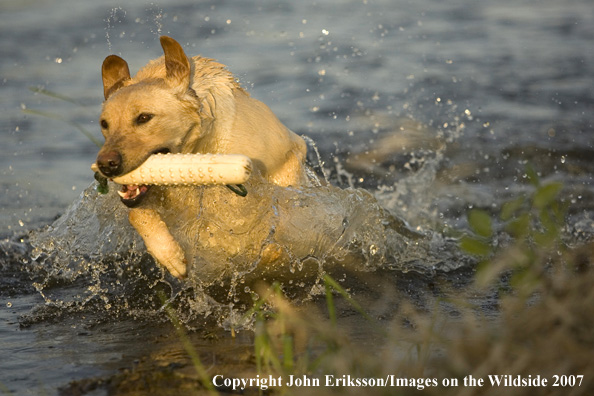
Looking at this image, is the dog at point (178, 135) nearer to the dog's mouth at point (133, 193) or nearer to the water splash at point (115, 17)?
the dog's mouth at point (133, 193)

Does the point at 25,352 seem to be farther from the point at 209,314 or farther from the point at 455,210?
the point at 455,210

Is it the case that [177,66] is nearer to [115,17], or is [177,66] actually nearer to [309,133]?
[309,133]

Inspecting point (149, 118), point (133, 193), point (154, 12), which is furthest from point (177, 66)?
point (154, 12)

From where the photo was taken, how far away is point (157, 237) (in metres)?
4.15

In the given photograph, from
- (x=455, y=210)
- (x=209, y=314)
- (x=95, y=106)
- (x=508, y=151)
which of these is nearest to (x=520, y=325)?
(x=209, y=314)

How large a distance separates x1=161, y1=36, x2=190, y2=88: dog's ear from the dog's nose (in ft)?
2.09

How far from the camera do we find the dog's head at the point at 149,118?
370cm

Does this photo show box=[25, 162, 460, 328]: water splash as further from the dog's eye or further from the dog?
the dog's eye

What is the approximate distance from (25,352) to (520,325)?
8.05 ft

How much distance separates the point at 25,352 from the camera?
378 centimetres

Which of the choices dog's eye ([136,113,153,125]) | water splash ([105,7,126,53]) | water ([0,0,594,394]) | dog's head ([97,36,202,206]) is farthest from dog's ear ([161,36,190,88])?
water splash ([105,7,126,53])

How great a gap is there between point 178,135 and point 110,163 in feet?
1.61

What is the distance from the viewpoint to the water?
14.4 ft

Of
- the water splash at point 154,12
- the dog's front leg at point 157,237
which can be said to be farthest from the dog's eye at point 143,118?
the water splash at point 154,12
